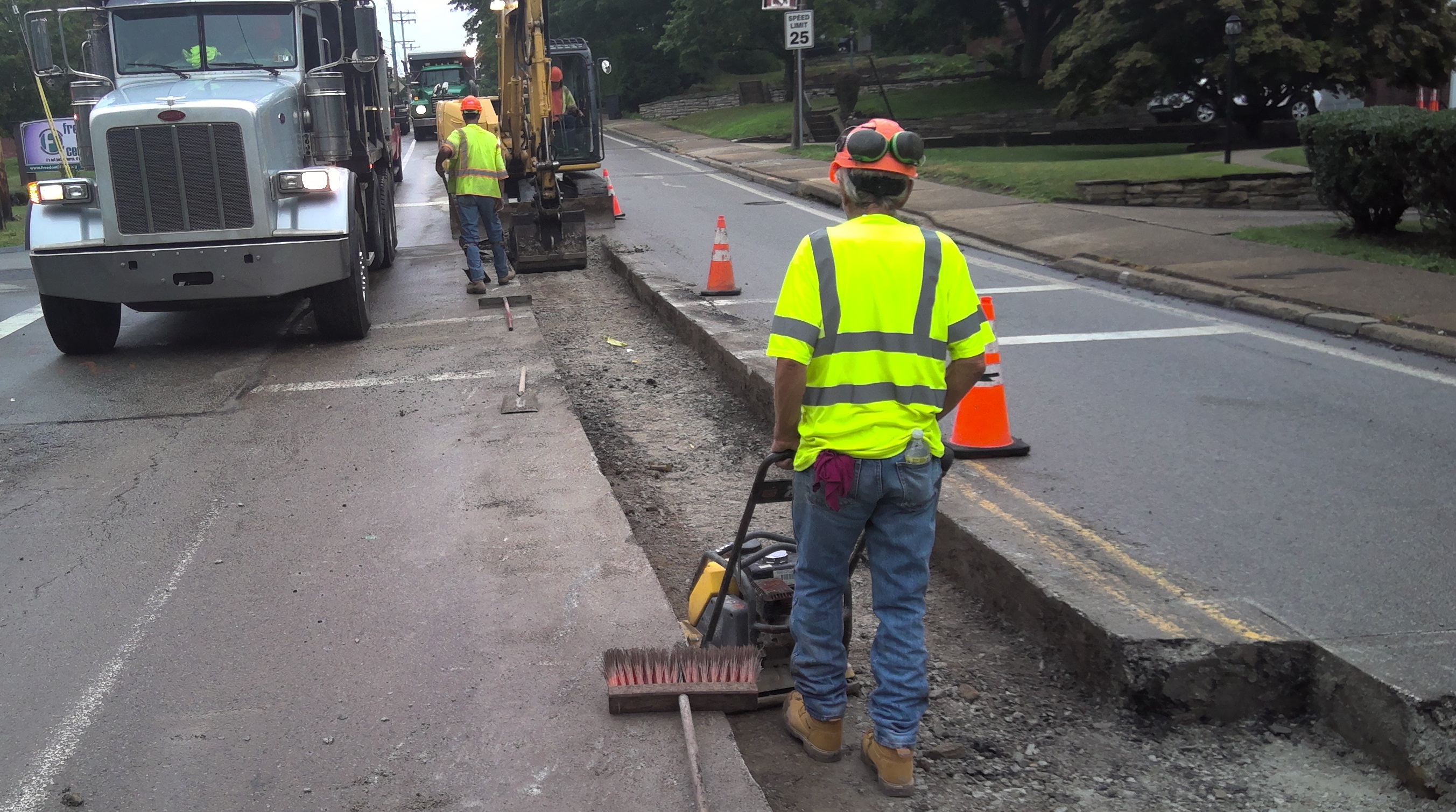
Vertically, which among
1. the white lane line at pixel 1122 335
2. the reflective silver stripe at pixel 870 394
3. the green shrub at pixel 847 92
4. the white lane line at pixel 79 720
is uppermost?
the green shrub at pixel 847 92

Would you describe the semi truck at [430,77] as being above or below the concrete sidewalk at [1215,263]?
above

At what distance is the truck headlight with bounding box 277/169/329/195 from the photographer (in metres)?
10.1

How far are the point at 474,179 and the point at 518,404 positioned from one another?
569 cm

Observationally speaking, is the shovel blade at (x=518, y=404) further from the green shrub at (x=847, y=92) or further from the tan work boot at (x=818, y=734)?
the green shrub at (x=847, y=92)

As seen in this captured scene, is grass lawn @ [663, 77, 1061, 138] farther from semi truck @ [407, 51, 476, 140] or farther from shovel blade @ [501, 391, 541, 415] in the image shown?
shovel blade @ [501, 391, 541, 415]

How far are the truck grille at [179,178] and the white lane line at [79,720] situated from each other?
5192 mm

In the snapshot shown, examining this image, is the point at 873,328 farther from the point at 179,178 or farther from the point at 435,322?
the point at 435,322

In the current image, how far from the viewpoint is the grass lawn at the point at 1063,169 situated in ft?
63.8

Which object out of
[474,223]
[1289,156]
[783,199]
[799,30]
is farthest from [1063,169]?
[474,223]

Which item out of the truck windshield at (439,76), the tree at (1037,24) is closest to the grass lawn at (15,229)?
the truck windshield at (439,76)

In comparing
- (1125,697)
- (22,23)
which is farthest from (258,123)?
(1125,697)

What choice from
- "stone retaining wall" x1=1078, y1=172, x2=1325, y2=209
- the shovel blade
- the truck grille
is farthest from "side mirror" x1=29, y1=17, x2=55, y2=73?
"stone retaining wall" x1=1078, y1=172, x2=1325, y2=209

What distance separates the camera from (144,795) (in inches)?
139

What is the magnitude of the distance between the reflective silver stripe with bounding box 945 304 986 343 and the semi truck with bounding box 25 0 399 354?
744cm
